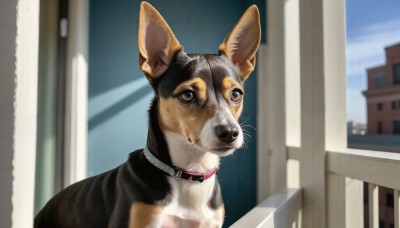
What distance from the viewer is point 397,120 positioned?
93cm

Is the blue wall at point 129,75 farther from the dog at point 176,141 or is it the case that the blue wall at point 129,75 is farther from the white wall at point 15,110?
the white wall at point 15,110

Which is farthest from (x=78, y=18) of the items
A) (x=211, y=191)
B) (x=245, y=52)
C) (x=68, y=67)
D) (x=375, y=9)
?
(x=375, y=9)

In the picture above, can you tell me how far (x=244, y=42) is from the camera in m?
0.78

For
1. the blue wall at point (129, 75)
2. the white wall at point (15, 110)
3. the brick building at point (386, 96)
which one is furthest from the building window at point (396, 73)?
the white wall at point (15, 110)

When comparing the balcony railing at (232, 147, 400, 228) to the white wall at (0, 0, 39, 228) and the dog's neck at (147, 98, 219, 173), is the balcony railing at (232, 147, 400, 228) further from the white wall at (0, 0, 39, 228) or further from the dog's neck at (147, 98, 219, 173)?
the white wall at (0, 0, 39, 228)

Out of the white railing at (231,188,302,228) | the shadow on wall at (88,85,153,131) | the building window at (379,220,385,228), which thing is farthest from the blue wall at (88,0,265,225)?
the building window at (379,220,385,228)

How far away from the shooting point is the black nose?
0.59 meters

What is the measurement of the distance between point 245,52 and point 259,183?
2.69ft

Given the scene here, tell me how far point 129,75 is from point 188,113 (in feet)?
1.93

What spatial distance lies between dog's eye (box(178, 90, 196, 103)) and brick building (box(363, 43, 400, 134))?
614mm

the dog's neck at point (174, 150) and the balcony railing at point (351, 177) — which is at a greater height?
the dog's neck at point (174, 150)

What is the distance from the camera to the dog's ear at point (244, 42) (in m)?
0.74

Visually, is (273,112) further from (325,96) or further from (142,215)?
(142,215)

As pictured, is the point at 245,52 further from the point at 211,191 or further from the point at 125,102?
the point at 125,102
